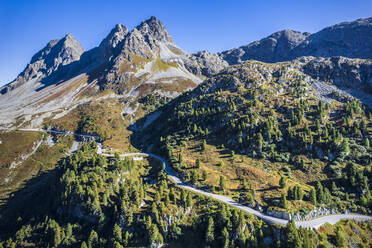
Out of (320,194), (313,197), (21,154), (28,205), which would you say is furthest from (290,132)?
(21,154)

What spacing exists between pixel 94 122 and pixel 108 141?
4066 cm

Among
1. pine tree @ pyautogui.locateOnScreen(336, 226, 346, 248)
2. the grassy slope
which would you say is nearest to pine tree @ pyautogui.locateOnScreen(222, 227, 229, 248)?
pine tree @ pyautogui.locateOnScreen(336, 226, 346, 248)

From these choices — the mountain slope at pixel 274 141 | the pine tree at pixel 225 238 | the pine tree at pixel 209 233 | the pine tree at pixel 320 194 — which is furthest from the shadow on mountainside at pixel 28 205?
the pine tree at pixel 320 194

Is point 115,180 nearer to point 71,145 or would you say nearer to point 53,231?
point 53,231

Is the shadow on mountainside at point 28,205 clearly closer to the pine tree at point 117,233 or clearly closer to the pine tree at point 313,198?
the pine tree at point 117,233

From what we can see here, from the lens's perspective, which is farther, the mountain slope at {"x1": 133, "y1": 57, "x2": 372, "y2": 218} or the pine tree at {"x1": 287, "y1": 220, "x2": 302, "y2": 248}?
the mountain slope at {"x1": 133, "y1": 57, "x2": 372, "y2": 218}

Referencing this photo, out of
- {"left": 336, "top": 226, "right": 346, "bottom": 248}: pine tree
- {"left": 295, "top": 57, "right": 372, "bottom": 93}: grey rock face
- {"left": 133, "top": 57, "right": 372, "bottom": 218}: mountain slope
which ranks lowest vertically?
{"left": 336, "top": 226, "right": 346, "bottom": 248}: pine tree

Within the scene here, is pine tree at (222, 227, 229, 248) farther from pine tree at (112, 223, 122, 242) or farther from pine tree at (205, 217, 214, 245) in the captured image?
pine tree at (112, 223, 122, 242)

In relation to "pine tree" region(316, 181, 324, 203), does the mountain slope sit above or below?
above

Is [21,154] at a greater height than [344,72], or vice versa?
[344,72]

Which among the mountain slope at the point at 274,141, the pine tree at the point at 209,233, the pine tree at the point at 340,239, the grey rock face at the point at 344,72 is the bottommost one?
the pine tree at the point at 340,239

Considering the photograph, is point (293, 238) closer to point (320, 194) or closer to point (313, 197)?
point (313, 197)

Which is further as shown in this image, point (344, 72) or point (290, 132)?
point (344, 72)

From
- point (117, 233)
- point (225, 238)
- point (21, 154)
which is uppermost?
point (21, 154)
